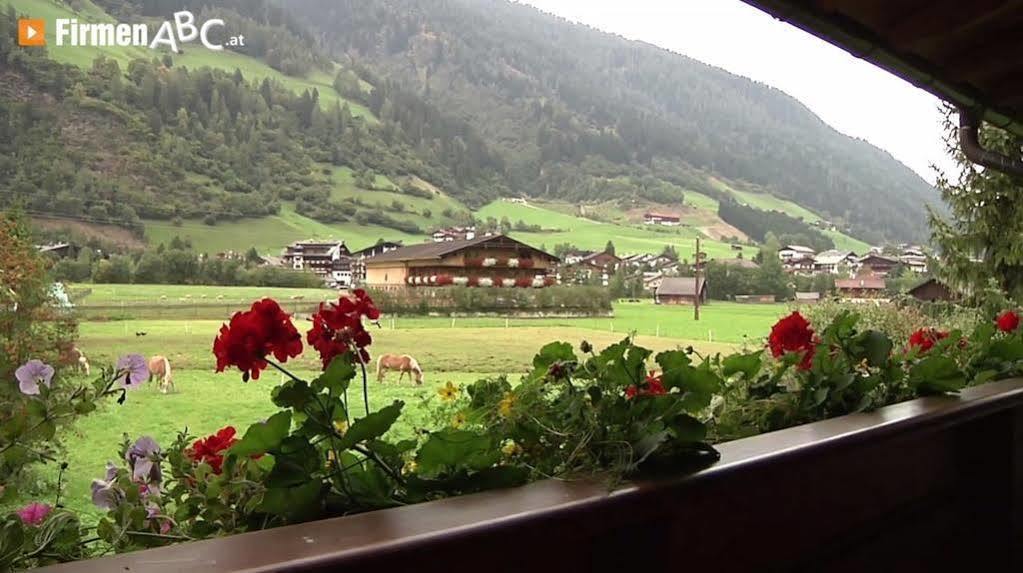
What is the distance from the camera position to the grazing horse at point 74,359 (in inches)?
46.4

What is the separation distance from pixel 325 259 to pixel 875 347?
4.63ft

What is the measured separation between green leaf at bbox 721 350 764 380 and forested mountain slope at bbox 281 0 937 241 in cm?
154

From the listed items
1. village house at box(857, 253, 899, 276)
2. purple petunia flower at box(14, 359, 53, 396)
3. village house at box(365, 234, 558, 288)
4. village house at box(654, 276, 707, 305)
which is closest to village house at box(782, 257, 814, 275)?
village house at box(857, 253, 899, 276)

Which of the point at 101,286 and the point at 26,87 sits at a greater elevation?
the point at 26,87

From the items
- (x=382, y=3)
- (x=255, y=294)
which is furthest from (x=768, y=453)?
(x=382, y=3)

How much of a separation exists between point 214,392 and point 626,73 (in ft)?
10.4

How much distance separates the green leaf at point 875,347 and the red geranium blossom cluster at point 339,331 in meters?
1.29

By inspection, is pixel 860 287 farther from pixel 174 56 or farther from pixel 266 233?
pixel 174 56

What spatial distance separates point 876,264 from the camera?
3.96 metres

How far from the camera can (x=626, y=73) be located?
4.02 m

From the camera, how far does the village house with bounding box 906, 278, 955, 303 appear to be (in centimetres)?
443

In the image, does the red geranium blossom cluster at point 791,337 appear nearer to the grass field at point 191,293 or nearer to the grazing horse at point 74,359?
the grass field at point 191,293

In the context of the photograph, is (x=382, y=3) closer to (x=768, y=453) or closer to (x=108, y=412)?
(x=108, y=412)

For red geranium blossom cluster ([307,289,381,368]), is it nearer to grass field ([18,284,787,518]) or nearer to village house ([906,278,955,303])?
grass field ([18,284,787,518])
